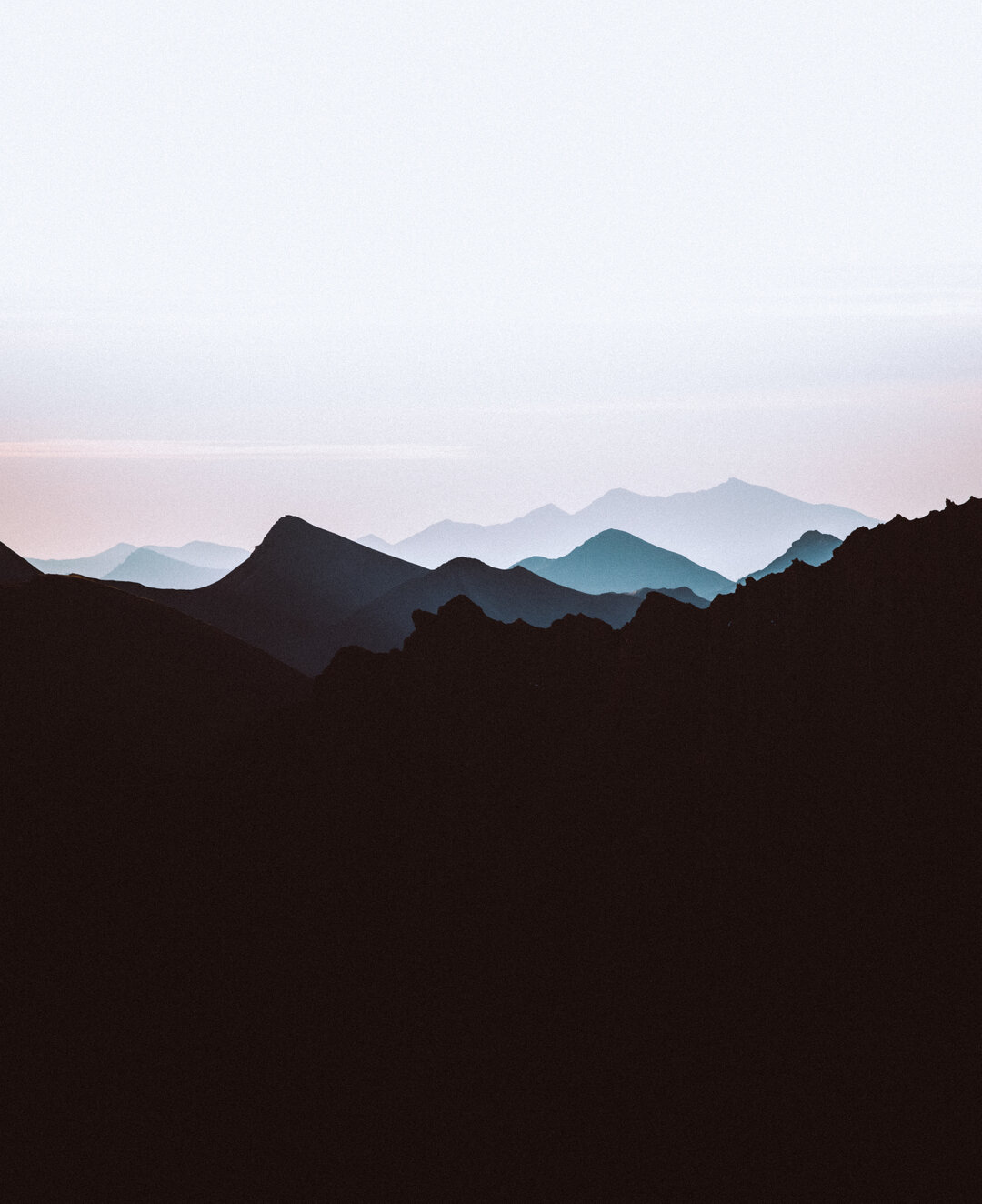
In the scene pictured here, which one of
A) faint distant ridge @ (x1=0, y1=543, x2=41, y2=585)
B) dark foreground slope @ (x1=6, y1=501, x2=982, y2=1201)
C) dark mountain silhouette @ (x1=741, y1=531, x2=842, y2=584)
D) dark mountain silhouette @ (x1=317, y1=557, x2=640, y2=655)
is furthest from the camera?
dark mountain silhouette @ (x1=741, y1=531, x2=842, y2=584)

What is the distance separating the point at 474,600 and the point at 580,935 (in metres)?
73.6

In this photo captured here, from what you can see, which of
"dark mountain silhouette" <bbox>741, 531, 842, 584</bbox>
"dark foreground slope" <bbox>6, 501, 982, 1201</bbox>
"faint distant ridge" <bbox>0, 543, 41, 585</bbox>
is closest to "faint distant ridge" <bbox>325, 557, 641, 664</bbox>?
"faint distant ridge" <bbox>0, 543, 41, 585</bbox>

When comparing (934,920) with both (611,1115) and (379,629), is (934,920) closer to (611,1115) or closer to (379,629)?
(611,1115)

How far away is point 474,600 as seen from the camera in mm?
102375

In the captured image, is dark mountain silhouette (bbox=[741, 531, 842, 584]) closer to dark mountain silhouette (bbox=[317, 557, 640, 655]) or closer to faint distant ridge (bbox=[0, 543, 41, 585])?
dark mountain silhouette (bbox=[317, 557, 640, 655])

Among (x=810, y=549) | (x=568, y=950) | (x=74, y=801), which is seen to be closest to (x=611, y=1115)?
(x=568, y=950)

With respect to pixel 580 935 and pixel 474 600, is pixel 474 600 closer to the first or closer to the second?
pixel 474 600

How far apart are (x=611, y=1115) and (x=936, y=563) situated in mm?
16619

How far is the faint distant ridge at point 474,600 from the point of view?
99.6 metres

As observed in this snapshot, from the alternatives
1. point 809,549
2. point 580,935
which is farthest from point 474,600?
point 580,935

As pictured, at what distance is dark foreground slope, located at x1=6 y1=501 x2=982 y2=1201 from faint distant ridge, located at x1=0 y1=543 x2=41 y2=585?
5005 cm

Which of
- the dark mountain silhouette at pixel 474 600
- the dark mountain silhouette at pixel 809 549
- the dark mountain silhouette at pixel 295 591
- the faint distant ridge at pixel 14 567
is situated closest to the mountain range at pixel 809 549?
the dark mountain silhouette at pixel 809 549

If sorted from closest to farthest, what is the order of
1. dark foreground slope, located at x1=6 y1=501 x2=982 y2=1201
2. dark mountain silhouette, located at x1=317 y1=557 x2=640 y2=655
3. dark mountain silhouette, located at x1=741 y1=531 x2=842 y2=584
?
dark foreground slope, located at x1=6 y1=501 x2=982 y2=1201
dark mountain silhouette, located at x1=317 y1=557 x2=640 y2=655
dark mountain silhouette, located at x1=741 y1=531 x2=842 y2=584

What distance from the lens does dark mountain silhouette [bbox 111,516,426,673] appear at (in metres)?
100
